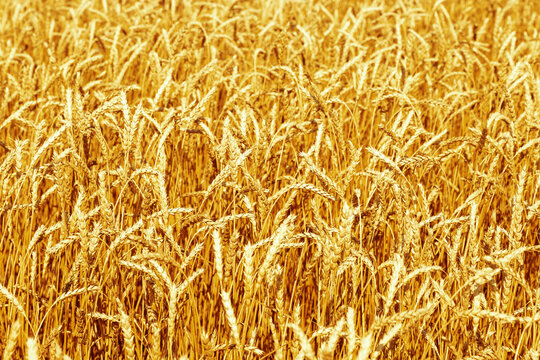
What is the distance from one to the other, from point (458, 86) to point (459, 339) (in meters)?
1.87

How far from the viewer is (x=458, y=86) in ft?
10.6

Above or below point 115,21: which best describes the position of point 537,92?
below

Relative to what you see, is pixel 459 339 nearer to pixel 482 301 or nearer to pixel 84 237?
pixel 482 301

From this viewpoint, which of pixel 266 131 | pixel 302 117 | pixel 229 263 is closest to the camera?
pixel 229 263

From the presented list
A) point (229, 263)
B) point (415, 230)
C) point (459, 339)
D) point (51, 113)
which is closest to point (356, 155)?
point (415, 230)

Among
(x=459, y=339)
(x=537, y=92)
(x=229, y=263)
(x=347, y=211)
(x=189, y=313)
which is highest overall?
(x=537, y=92)

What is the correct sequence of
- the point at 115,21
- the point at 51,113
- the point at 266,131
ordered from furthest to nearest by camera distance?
the point at 115,21 < the point at 51,113 < the point at 266,131

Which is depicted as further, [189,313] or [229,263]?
[189,313]

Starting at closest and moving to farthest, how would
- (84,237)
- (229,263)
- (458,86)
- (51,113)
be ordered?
(84,237) < (229,263) < (51,113) < (458,86)

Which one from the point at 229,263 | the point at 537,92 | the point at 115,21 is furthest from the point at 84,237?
the point at 115,21

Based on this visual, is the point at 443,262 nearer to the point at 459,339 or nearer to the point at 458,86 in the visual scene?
the point at 459,339

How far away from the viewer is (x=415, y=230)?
4.65 ft

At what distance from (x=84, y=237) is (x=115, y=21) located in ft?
10.1

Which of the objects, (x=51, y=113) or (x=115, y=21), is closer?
(x=51, y=113)
